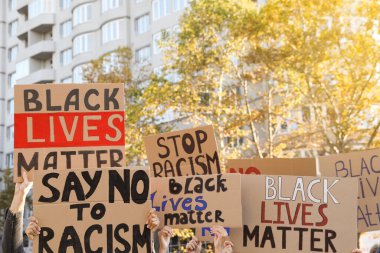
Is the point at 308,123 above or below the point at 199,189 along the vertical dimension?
above

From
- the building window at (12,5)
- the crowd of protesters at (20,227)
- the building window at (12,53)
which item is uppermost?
the building window at (12,5)

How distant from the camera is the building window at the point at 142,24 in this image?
42.2 m

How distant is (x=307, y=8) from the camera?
1842 centimetres

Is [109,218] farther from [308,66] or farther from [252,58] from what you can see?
[252,58]

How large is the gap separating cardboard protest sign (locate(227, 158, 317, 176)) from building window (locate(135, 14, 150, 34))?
3406cm

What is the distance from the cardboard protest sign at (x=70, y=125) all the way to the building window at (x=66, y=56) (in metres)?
43.9

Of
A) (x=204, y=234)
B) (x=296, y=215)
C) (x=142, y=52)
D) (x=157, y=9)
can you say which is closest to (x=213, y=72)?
(x=204, y=234)

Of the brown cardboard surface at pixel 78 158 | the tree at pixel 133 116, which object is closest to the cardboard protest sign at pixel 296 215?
the brown cardboard surface at pixel 78 158

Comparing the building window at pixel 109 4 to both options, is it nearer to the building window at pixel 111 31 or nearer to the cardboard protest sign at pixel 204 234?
the building window at pixel 111 31

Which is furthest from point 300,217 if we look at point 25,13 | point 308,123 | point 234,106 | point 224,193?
point 25,13

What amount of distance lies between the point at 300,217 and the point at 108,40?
38.5 meters

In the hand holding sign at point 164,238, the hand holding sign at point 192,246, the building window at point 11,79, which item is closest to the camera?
the hand holding sign at point 164,238

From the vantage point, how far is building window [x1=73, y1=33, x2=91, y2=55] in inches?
1838

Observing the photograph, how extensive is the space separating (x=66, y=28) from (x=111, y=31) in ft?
27.8
